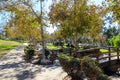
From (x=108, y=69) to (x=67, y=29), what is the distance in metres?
6.82

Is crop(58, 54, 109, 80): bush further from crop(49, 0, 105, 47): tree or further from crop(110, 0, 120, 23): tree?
crop(49, 0, 105, 47): tree

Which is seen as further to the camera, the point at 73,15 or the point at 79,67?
the point at 73,15

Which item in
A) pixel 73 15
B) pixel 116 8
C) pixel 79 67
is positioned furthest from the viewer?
pixel 73 15

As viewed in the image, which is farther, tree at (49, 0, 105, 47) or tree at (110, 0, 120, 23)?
tree at (49, 0, 105, 47)

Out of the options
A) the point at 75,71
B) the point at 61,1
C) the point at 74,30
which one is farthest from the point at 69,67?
the point at 61,1

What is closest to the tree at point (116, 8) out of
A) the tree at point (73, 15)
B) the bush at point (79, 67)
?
the bush at point (79, 67)

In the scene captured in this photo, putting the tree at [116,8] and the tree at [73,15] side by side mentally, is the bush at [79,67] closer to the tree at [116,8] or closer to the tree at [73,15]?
the tree at [116,8]

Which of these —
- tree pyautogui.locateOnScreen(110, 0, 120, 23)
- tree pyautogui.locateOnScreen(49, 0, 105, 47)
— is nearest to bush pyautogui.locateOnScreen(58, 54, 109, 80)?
tree pyautogui.locateOnScreen(110, 0, 120, 23)

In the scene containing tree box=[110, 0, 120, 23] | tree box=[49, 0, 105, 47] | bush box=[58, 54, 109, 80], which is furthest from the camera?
tree box=[49, 0, 105, 47]

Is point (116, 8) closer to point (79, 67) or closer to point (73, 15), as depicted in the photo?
point (79, 67)

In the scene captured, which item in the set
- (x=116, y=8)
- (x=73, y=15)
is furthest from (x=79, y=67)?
(x=73, y=15)

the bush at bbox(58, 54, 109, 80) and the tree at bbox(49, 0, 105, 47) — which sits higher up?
the tree at bbox(49, 0, 105, 47)

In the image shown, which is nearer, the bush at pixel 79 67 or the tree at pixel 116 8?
the bush at pixel 79 67

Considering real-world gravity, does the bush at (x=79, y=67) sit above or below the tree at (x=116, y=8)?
below
